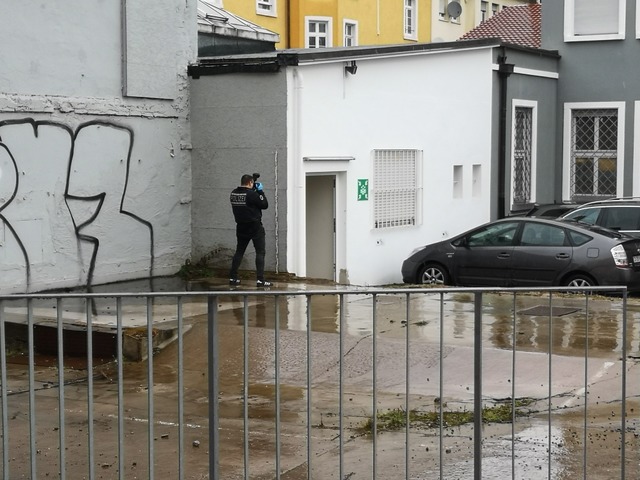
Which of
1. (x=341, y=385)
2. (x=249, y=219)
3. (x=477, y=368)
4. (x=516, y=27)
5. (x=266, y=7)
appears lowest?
(x=341, y=385)

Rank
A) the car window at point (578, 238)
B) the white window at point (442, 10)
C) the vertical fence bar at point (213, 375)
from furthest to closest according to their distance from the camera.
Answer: the white window at point (442, 10) < the car window at point (578, 238) < the vertical fence bar at point (213, 375)

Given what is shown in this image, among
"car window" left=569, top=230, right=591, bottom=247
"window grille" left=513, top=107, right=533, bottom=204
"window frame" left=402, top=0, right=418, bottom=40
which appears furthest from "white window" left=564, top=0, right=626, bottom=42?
"window frame" left=402, top=0, right=418, bottom=40

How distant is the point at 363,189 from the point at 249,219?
343cm

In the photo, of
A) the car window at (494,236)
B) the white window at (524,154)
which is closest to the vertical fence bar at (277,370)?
the car window at (494,236)

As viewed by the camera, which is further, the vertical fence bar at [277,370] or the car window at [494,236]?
the car window at [494,236]

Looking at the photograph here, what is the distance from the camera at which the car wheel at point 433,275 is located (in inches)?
782

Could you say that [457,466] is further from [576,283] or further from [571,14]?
[571,14]

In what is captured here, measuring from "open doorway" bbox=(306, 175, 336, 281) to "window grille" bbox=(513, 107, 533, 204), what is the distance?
7.84m

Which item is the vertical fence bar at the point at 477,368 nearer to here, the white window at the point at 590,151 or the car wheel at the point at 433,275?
the car wheel at the point at 433,275

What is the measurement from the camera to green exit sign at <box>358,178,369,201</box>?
66.3ft

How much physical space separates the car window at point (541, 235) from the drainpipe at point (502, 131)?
6.62m

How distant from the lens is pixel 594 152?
28047mm

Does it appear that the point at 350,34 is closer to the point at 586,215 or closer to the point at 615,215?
the point at 586,215

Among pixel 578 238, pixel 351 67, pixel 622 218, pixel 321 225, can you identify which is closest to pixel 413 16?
pixel 622 218
